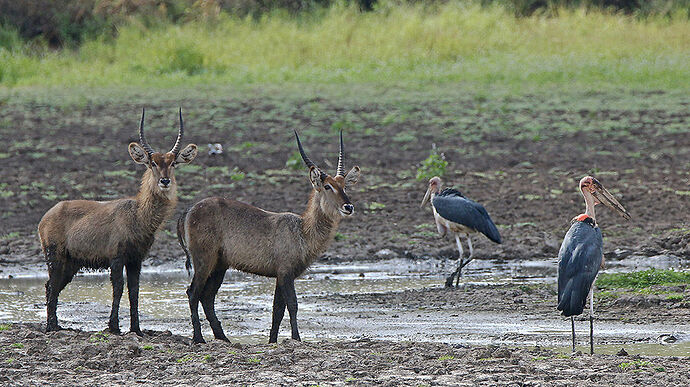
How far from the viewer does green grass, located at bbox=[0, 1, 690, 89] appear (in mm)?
24172

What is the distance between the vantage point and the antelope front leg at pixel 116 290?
346 inches

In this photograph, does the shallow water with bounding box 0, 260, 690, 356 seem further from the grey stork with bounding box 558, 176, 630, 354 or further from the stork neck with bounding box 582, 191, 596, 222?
the stork neck with bounding box 582, 191, 596, 222

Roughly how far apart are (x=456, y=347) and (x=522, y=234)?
5483 millimetres

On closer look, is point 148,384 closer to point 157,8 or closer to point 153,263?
point 153,263

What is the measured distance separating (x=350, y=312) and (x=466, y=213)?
2290mm

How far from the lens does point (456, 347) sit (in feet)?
26.5

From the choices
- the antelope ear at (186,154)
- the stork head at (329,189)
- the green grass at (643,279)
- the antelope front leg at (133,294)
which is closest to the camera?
the antelope front leg at (133,294)

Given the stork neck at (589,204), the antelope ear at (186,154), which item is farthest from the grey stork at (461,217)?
the antelope ear at (186,154)

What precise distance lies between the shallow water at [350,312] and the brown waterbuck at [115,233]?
26.2 inches

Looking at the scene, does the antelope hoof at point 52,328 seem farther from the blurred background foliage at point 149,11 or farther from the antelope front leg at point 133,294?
the blurred background foliage at point 149,11

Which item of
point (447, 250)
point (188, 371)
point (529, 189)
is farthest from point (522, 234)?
point (188, 371)

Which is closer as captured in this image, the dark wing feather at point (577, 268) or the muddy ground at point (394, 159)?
the dark wing feather at point (577, 268)

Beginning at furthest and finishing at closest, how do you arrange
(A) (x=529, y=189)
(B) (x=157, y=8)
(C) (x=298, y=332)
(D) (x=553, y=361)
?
(B) (x=157, y=8)
(A) (x=529, y=189)
(C) (x=298, y=332)
(D) (x=553, y=361)

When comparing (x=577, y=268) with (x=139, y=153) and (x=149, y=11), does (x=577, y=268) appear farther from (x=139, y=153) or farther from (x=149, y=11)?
(x=149, y=11)
